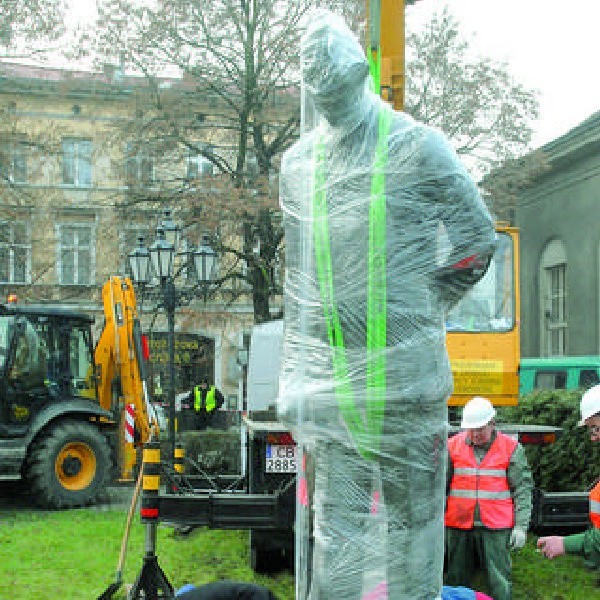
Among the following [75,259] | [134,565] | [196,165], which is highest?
[196,165]

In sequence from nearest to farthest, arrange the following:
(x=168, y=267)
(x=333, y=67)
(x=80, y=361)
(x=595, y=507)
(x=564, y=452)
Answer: (x=333, y=67) < (x=595, y=507) < (x=564, y=452) < (x=168, y=267) < (x=80, y=361)

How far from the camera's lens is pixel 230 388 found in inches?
1153

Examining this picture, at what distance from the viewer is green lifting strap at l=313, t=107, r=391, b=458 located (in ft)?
8.89

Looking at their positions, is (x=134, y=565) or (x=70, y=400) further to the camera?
(x=70, y=400)

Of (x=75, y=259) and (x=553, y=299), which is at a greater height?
(x=75, y=259)

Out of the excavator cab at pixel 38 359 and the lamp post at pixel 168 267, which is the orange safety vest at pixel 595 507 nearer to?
the lamp post at pixel 168 267

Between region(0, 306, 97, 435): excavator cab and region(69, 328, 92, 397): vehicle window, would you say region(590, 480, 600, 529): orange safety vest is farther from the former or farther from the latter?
region(69, 328, 92, 397): vehicle window

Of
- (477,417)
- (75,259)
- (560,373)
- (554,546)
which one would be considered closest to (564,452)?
(477,417)

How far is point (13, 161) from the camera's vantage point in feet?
58.7

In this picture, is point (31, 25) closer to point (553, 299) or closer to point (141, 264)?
point (141, 264)

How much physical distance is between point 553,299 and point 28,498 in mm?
16528

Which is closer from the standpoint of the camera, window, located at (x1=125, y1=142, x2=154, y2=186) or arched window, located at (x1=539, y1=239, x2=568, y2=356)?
window, located at (x1=125, y1=142, x2=154, y2=186)

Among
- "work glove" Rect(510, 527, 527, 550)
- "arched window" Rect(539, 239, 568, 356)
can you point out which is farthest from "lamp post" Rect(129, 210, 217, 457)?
"arched window" Rect(539, 239, 568, 356)

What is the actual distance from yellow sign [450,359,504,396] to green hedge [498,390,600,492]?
52 cm
